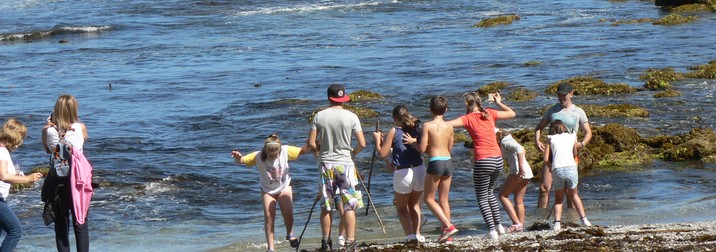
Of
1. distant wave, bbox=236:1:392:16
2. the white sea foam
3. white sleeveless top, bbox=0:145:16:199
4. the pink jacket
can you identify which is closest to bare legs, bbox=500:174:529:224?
the pink jacket

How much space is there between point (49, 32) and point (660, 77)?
26.7 m

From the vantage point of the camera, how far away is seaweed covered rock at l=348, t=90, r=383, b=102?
2422 cm

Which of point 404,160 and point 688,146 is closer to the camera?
point 404,160

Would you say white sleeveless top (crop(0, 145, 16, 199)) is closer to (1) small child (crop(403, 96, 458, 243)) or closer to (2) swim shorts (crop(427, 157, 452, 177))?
(1) small child (crop(403, 96, 458, 243))

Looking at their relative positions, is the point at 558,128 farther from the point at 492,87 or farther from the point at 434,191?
the point at 492,87

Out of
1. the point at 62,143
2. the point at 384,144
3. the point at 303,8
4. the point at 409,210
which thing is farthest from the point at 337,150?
the point at 303,8

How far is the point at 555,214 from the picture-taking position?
37.5 ft

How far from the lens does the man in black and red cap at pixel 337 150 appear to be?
10.2 meters

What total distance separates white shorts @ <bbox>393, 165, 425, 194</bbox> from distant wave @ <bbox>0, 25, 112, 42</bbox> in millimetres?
33875

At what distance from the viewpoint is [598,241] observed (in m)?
10.2

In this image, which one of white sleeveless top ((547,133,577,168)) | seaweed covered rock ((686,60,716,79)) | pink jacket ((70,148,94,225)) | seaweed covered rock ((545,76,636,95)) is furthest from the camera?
seaweed covered rock ((686,60,716,79))

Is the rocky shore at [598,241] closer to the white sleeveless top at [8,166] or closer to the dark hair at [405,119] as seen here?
the dark hair at [405,119]

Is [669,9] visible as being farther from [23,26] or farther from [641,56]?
[23,26]

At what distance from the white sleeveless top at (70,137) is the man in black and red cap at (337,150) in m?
2.06
